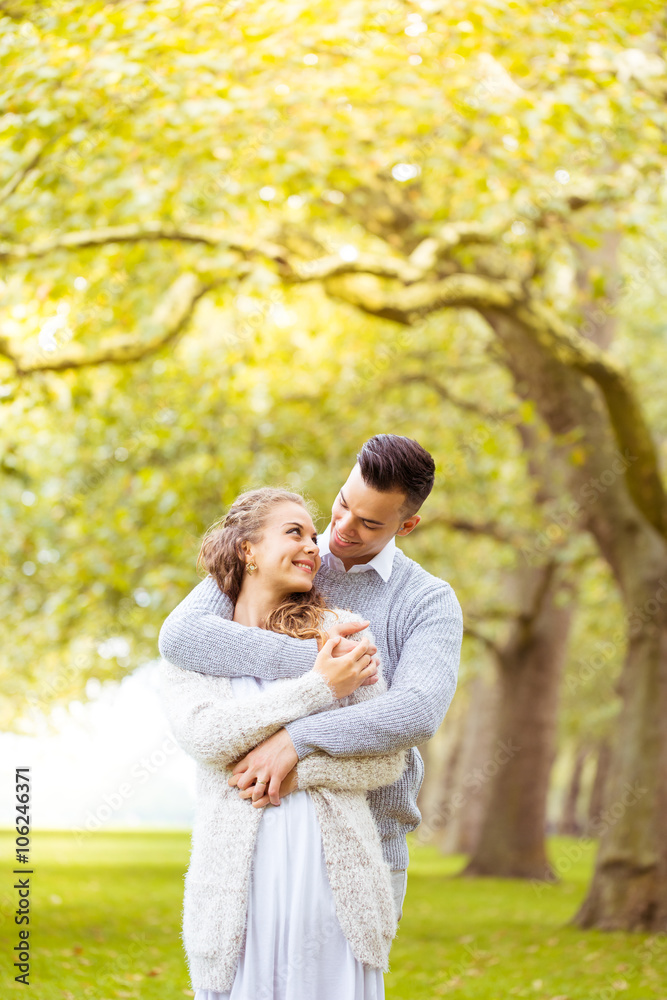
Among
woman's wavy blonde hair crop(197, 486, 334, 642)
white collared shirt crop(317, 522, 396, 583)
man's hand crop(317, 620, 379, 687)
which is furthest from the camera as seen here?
white collared shirt crop(317, 522, 396, 583)

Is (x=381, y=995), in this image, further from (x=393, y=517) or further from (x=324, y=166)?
(x=324, y=166)

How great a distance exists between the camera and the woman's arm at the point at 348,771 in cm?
274

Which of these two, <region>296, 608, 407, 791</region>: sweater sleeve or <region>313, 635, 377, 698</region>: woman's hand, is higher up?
<region>313, 635, 377, 698</region>: woman's hand

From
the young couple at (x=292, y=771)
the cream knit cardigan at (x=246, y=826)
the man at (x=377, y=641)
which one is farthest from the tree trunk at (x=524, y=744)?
the cream knit cardigan at (x=246, y=826)

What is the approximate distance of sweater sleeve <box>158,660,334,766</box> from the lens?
8.94 ft

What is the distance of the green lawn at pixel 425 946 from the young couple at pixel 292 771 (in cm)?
453

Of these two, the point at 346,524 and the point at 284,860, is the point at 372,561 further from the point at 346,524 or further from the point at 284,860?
the point at 284,860

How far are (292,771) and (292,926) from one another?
0.41 metres

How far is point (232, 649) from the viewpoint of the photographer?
2832mm

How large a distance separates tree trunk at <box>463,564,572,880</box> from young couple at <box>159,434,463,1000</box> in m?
12.8

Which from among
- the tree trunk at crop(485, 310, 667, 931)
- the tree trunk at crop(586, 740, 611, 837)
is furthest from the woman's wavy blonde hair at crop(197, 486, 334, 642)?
the tree trunk at crop(586, 740, 611, 837)

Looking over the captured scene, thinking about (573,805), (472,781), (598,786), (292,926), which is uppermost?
(292,926)

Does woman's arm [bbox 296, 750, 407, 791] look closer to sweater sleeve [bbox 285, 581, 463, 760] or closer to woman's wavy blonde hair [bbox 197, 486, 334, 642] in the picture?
sweater sleeve [bbox 285, 581, 463, 760]

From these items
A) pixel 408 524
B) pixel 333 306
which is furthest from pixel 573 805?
pixel 408 524
